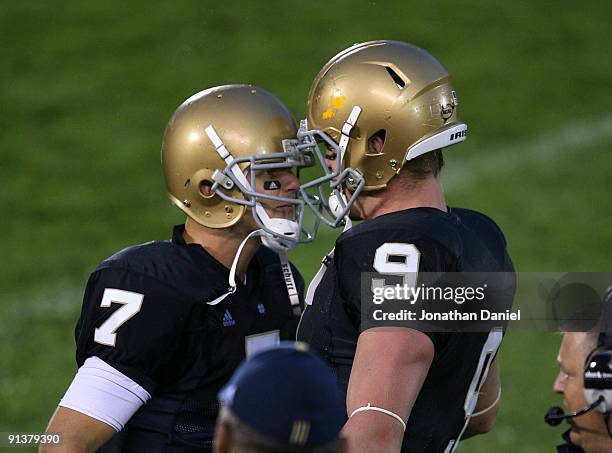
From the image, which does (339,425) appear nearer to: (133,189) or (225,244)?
(225,244)

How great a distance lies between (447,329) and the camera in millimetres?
2994

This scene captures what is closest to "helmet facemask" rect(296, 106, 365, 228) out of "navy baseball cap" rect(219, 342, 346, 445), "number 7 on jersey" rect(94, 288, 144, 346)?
"number 7 on jersey" rect(94, 288, 144, 346)

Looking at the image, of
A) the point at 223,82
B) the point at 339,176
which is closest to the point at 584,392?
the point at 339,176

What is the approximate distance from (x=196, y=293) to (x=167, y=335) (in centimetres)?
18

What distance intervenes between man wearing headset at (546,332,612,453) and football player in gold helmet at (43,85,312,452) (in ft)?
3.04

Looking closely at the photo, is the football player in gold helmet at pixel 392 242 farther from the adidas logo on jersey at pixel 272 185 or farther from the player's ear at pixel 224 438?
the player's ear at pixel 224 438

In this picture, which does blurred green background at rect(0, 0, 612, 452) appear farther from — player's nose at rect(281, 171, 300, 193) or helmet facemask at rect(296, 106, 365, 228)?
helmet facemask at rect(296, 106, 365, 228)

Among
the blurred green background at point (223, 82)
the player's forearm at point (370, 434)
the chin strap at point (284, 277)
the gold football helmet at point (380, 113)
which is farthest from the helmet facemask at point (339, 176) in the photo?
the blurred green background at point (223, 82)

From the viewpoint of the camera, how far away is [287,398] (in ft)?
6.50

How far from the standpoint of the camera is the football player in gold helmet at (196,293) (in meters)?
3.25

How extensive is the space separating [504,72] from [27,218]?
474 centimetres

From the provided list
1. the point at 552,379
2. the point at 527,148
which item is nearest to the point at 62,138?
the point at 527,148

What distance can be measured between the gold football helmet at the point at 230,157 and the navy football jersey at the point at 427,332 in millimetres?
431

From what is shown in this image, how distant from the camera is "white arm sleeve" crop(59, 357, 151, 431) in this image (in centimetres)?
318
